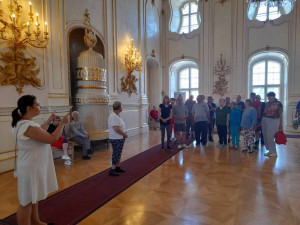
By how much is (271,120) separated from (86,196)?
403 centimetres

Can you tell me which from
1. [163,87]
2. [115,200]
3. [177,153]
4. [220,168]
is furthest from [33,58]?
[163,87]

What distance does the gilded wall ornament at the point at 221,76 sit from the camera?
31.7ft

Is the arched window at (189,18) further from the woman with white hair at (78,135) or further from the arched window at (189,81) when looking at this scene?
the woman with white hair at (78,135)

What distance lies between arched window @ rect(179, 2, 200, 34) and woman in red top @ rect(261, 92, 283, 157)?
287 inches

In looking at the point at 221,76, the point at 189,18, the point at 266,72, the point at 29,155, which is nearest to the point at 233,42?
the point at 221,76

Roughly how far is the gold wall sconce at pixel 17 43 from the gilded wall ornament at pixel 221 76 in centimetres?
756

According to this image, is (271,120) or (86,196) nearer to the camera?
(86,196)

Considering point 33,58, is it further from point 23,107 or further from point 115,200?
point 115,200

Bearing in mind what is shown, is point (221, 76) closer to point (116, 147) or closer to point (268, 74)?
point (268, 74)

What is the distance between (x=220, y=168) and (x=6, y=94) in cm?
409

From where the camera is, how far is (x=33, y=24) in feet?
13.9

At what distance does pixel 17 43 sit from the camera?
387 centimetres

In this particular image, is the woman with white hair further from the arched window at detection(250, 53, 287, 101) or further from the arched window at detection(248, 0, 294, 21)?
the arched window at detection(248, 0, 294, 21)

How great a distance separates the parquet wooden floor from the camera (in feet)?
7.41
